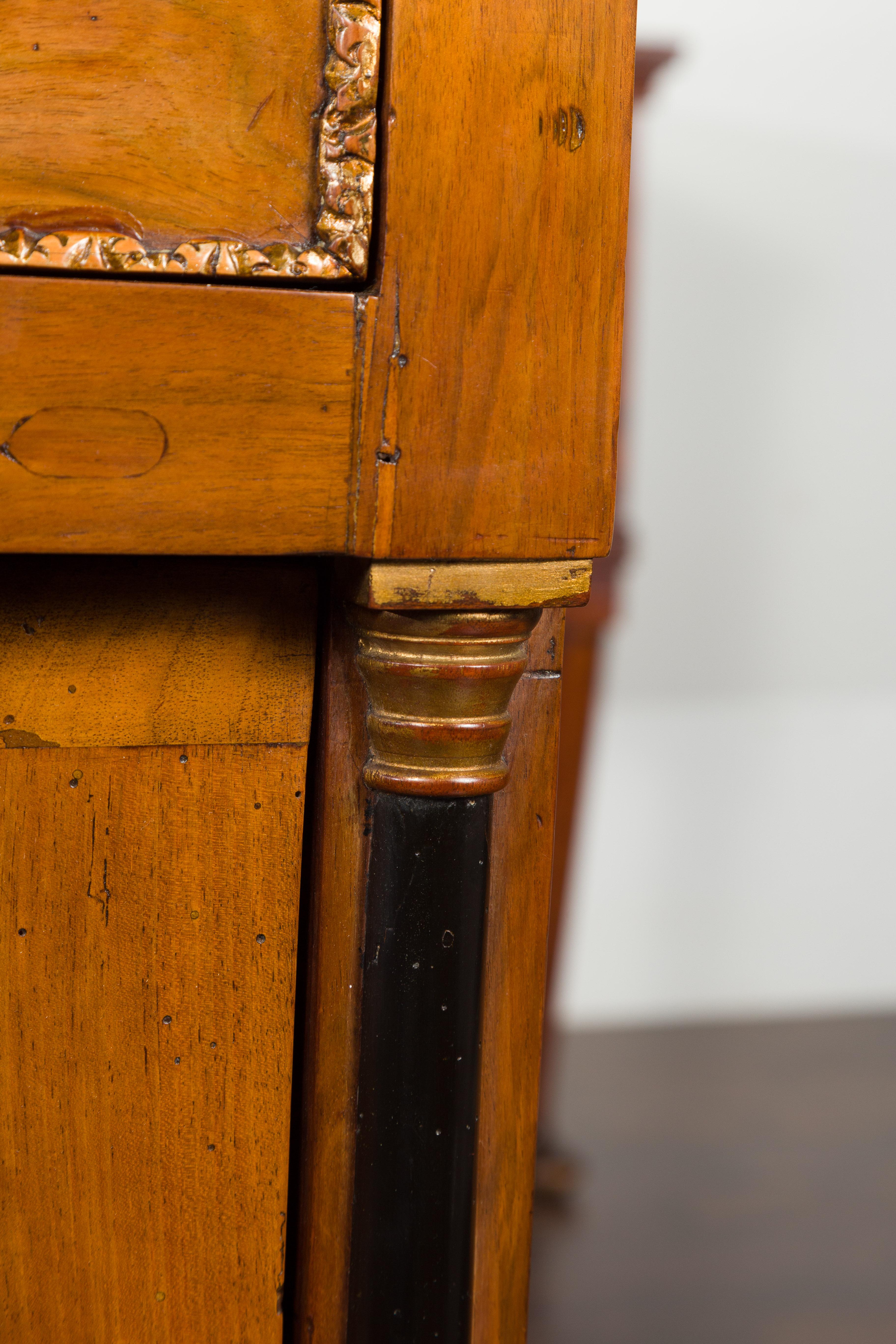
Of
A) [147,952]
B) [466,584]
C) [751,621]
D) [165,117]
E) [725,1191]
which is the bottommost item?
[725,1191]

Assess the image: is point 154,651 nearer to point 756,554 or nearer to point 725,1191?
point 725,1191

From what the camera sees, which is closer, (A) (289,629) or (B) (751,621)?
(A) (289,629)

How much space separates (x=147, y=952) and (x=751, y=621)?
127 cm

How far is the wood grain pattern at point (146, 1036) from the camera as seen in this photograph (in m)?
0.37

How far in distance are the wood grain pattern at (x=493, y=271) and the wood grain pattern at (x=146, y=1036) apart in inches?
4.0

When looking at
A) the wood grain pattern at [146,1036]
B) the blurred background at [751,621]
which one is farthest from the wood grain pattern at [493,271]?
the blurred background at [751,621]

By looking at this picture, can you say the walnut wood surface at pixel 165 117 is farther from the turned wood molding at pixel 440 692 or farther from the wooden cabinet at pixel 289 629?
the turned wood molding at pixel 440 692

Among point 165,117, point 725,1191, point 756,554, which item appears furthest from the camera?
point 756,554

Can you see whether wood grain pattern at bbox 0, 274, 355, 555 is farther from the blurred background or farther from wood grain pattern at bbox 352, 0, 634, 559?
the blurred background

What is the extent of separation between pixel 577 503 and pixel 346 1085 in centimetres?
19

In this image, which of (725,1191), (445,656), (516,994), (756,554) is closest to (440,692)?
(445,656)

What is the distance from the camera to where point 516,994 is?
1.34ft

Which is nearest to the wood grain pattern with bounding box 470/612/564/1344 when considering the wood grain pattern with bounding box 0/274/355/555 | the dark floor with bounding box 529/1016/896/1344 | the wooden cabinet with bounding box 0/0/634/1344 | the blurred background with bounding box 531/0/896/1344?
the wooden cabinet with bounding box 0/0/634/1344

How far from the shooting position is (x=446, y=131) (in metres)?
0.32
